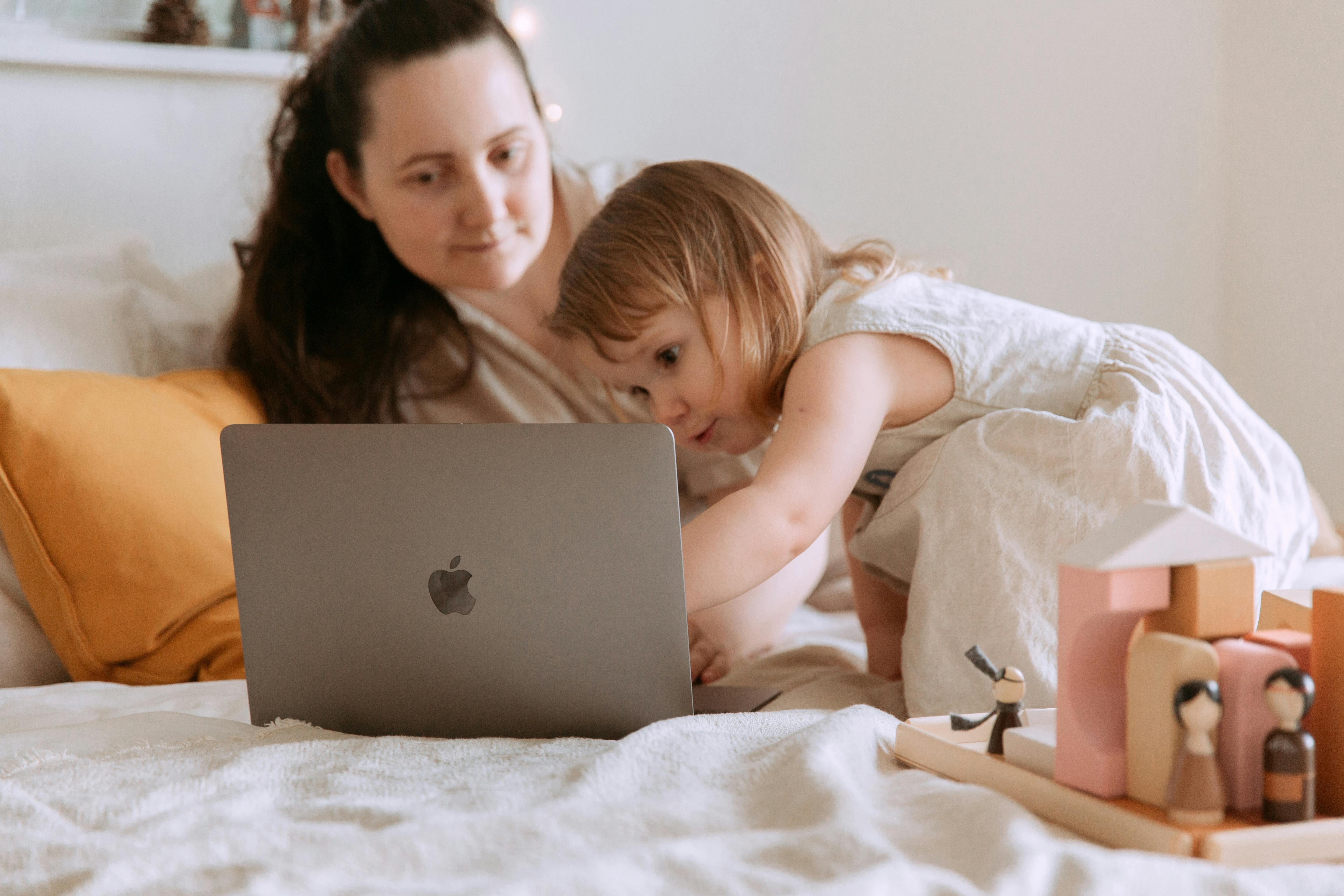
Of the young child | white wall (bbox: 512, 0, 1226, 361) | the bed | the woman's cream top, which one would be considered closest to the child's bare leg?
the young child

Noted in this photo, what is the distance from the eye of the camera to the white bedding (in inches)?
19.7

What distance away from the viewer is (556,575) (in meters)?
0.76

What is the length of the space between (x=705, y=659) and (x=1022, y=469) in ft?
1.41

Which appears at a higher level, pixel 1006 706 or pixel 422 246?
pixel 422 246

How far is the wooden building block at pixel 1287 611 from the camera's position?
0.62m

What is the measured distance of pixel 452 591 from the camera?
77 cm

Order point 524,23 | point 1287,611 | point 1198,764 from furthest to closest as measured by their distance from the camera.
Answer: point 524,23, point 1287,611, point 1198,764

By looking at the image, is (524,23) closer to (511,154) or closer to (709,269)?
(511,154)

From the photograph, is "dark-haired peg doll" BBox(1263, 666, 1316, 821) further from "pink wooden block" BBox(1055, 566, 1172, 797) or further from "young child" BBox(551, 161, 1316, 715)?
"young child" BBox(551, 161, 1316, 715)

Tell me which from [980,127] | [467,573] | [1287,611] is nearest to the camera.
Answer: [1287,611]

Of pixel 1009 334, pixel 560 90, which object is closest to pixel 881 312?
pixel 1009 334

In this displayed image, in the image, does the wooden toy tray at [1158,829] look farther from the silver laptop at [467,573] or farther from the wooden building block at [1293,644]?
the silver laptop at [467,573]

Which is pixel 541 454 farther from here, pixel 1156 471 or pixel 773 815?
pixel 1156 471

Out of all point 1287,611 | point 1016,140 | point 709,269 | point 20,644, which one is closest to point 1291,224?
point 1016,140
